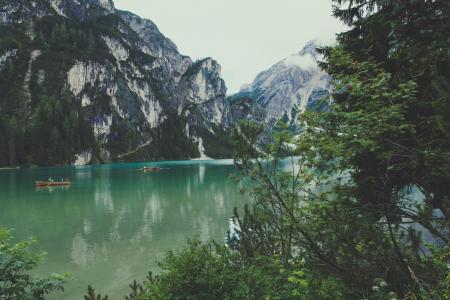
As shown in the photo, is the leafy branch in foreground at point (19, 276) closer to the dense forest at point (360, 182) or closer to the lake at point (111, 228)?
the dense forest at point (360, 182)

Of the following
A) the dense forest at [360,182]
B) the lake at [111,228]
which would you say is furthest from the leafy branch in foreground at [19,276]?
the lake at [111,228]

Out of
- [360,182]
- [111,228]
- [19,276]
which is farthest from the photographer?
[111,228]

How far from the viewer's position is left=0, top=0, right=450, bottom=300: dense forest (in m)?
5.88

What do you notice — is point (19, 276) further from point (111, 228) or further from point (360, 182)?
point (111, 228)

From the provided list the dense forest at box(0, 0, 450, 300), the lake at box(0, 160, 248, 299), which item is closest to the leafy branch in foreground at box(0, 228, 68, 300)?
the dense forest at box(0, 0, 450, 300)

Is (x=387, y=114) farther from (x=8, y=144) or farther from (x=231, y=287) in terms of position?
(x=8, y=144)

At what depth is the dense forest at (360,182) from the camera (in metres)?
5.88

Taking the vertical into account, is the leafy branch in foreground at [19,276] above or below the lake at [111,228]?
above

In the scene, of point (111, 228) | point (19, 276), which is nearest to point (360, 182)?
point (19, 276)

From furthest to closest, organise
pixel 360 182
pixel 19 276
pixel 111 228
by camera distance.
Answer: pixel 111 228, pixel 360 182, pixel 19 276

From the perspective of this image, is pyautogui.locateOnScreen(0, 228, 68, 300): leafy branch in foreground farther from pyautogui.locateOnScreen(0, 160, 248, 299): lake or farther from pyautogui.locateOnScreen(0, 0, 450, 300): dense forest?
pyautogui.locateOnScreen(0, 160, 248, 299): lake

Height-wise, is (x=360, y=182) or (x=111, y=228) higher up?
(x=360, y=182)

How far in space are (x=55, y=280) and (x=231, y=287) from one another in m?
3.62

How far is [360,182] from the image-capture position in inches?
286
